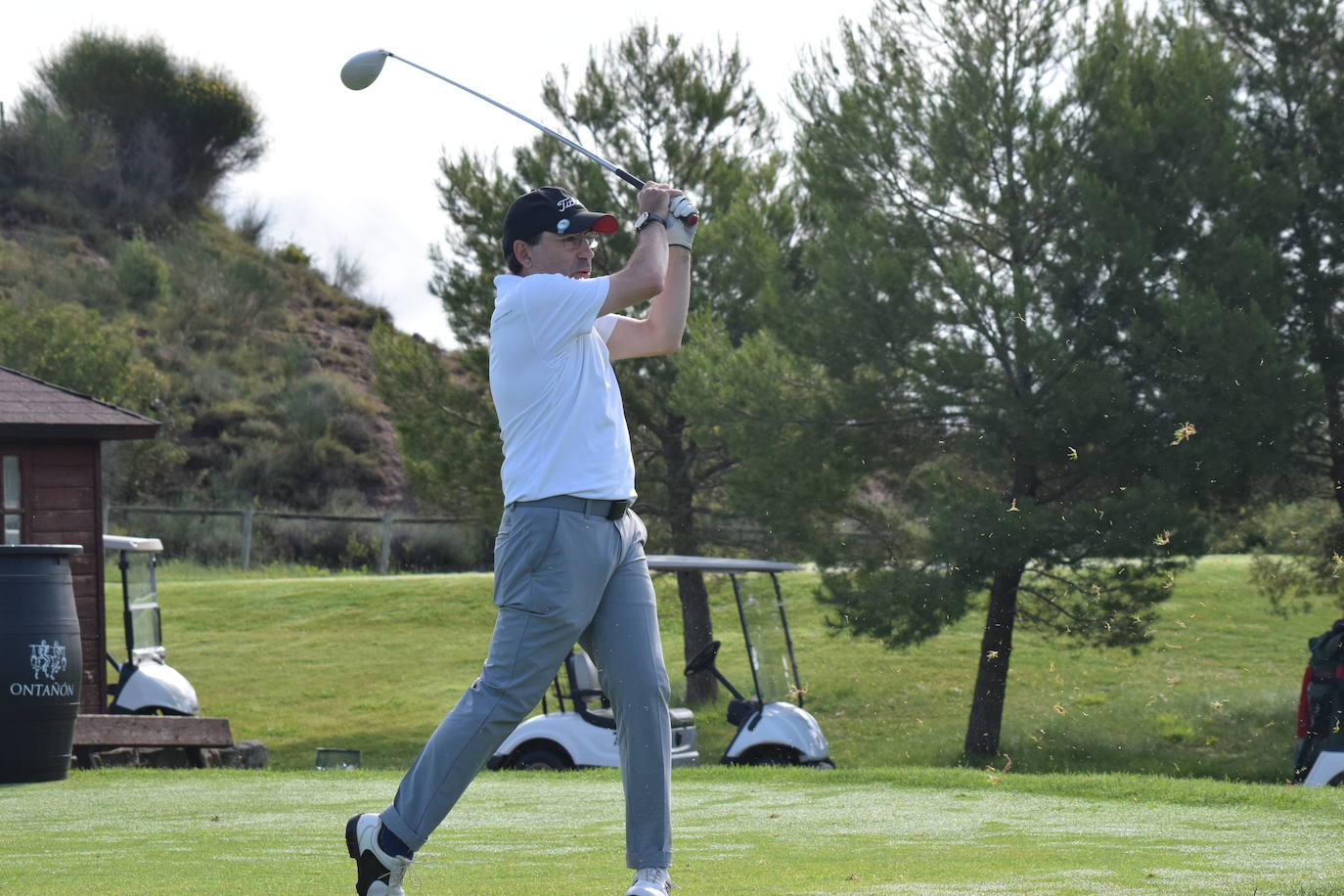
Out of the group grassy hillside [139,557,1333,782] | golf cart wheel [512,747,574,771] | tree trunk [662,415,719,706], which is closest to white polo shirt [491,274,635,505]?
golf cart wheel [512,747,574,771]

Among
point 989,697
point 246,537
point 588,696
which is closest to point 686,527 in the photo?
point 989,697

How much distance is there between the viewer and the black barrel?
9453 mm

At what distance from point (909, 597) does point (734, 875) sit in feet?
37.0

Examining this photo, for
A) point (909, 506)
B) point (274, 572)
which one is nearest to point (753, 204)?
point (909, 506)

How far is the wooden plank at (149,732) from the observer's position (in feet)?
40.1

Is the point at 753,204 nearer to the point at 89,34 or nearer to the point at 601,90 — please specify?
the point at 601,90

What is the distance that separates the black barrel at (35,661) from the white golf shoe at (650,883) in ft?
20.6

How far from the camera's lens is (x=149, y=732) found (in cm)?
1264

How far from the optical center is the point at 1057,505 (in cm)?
1559

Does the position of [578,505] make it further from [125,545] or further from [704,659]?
[125,545]

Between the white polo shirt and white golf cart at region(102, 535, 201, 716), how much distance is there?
11.8 metres

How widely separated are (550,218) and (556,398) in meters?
0.50

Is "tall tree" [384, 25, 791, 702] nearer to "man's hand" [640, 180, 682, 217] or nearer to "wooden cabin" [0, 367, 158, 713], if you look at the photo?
"wooden cabin" [0, 367, 158, 713]

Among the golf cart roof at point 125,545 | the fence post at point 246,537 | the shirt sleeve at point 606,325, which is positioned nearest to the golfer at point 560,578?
the shirt sleeve at point 606,325
